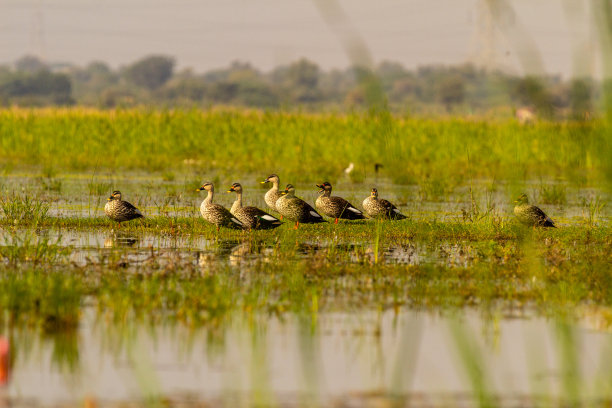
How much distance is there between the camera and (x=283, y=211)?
15758 mm

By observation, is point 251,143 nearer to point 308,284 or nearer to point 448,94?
point 308,284

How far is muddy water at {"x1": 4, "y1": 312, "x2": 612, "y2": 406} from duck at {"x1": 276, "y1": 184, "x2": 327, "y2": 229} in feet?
22.3

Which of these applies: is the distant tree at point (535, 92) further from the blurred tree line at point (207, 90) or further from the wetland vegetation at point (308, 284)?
the blurred tree line at point (207, 90)

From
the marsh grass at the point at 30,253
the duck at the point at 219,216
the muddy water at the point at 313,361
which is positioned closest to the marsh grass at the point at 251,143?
the duck at the point at 219,216

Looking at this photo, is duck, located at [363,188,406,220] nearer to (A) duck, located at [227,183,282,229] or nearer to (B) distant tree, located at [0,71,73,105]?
(A) duck, located at [227,183,282,229]

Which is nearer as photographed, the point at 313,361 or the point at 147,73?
the point at 313,361

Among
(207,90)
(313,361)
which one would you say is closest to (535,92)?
(313,361)

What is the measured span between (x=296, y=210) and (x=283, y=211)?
25cm

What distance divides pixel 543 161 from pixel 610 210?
27.1m

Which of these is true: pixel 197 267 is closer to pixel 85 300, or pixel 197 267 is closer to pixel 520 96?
pixel 85 300

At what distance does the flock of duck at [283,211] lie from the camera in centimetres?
1488

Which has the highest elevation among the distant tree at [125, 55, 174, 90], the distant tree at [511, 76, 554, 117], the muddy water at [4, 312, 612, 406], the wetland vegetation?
the distant tree at [125, 55, 174, 90]

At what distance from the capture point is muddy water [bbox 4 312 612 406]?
6355 mm

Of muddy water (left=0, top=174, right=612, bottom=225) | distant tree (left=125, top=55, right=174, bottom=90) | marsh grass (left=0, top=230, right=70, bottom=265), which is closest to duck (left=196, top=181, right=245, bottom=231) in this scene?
muddy water (left=0, top=174, right=612, bottom=225)
